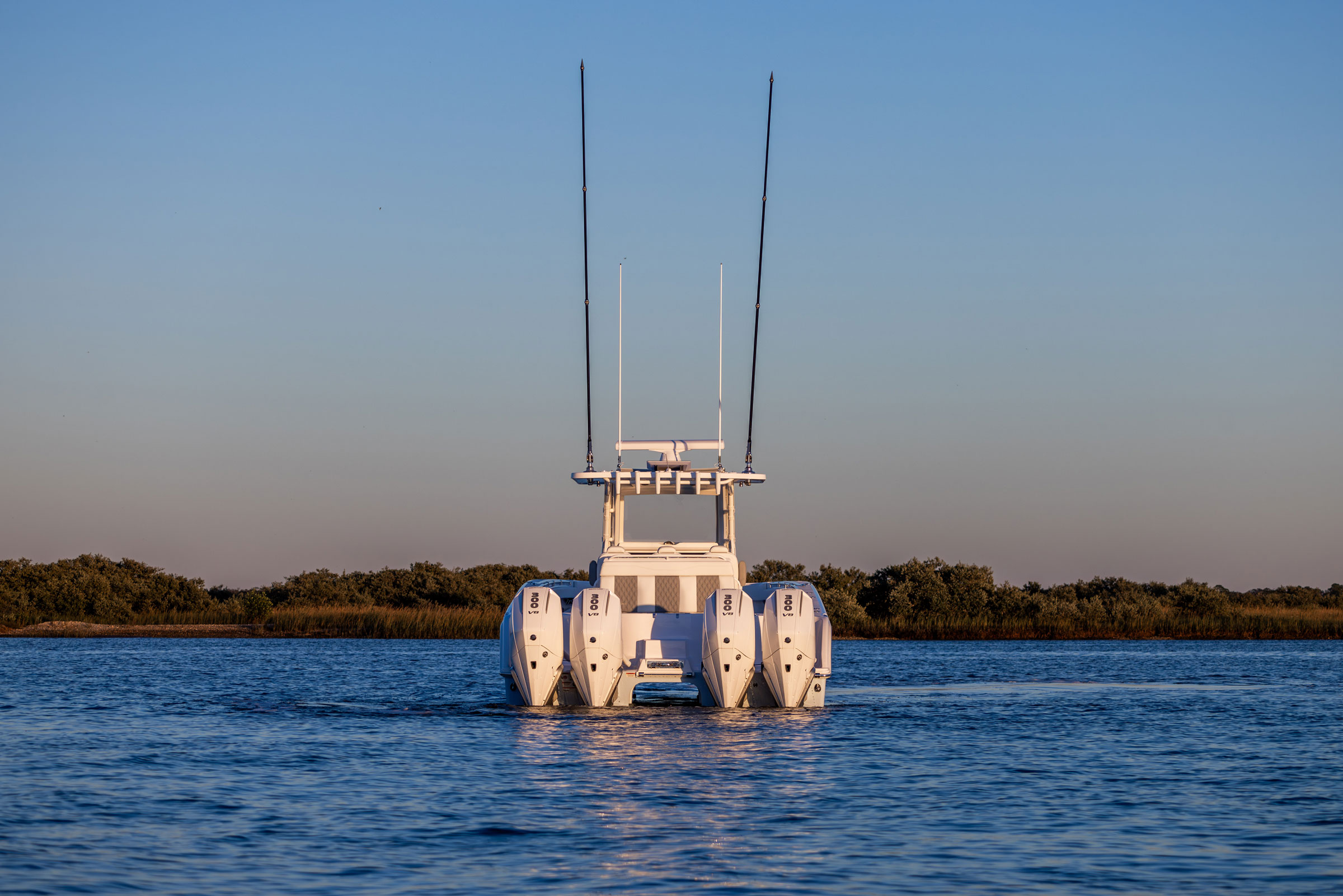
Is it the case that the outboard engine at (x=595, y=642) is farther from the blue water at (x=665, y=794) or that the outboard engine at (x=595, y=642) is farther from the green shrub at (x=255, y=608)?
the green shrub at (x=255, y=608)

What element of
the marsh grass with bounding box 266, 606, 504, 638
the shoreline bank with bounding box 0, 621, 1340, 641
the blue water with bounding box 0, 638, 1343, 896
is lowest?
the blue water with bounding box 0, 638, 1343, 896

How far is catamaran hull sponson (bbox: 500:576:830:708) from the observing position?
21.5 m

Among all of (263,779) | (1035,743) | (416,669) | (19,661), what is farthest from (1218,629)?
(263,779)

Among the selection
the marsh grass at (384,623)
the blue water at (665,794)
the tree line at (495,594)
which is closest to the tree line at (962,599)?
the tree line at (495,594)

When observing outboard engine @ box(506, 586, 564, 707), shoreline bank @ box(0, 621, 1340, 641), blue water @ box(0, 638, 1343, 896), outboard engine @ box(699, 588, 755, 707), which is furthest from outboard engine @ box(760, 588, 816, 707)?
shoreline bank @ box(0, 621, 1340, 641)

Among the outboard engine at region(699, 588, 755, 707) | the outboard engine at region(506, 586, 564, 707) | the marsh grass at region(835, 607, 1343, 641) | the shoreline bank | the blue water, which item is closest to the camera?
the blue water

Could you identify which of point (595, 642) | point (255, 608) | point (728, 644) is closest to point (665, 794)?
point (728, 644)

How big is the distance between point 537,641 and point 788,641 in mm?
3790

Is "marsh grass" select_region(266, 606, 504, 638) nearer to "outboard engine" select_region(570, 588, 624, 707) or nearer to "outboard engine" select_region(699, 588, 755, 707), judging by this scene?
"outboard engine" select_region(570, 588, 624, 707)

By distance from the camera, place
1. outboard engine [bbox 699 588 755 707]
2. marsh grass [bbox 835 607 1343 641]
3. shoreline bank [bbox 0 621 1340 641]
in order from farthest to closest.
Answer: shoreline bank [bbox 0 621 1340 641] → marsh grass [bbox 835 607 1343 641] → outboard engine [bbox 699 588 755 707]

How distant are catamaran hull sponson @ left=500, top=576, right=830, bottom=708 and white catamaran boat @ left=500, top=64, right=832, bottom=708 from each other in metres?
0.02

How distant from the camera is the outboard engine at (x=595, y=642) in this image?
2152 cm

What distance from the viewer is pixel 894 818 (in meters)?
14.4

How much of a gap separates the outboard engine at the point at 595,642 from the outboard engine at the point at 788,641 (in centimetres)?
226
